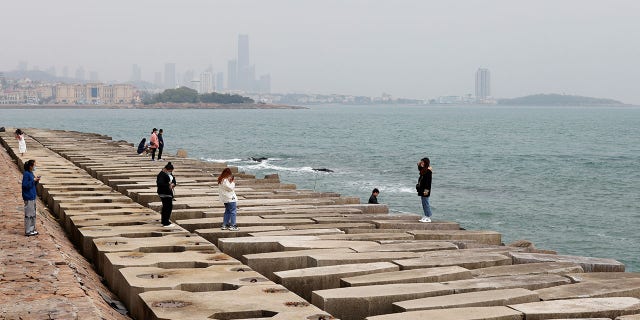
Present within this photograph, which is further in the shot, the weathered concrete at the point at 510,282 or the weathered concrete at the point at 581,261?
the weathered concrete at the point at 581,261

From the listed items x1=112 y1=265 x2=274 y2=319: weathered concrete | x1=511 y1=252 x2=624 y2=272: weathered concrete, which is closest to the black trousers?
x1=112 y1=265 x2=274 y2=319: weathered concrete

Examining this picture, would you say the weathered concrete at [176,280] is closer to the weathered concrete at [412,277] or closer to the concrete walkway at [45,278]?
the concrete walkway at [45,278]

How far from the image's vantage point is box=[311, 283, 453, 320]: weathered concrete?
9164 millimetres

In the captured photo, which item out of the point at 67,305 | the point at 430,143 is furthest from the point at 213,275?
the point at 430,143

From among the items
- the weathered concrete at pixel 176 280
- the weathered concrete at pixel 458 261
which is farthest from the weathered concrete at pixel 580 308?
the weathered concrete at pixel 176 280

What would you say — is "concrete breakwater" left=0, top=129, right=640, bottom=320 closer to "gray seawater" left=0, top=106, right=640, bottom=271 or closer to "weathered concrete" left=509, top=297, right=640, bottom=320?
"weathered concrete" left=509, top=297, right=640, bottom=320

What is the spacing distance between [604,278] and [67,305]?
714cm

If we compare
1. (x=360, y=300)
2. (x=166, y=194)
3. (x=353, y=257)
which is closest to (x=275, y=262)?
(x=353, y=257)

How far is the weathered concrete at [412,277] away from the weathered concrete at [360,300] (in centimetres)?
53

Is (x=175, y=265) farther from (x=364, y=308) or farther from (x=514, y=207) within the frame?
(x=514, y=207)

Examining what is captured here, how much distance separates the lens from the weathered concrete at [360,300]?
361 inches

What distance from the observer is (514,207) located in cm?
3772

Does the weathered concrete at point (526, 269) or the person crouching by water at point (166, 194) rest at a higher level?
the person crouching by water at point (166, 194)

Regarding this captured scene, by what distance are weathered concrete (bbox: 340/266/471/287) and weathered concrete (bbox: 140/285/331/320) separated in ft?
3.45
